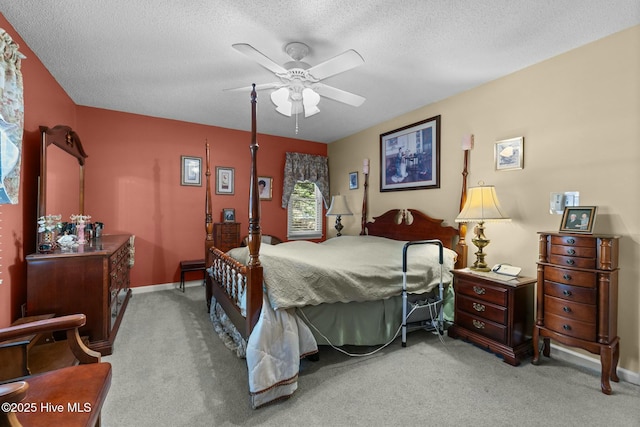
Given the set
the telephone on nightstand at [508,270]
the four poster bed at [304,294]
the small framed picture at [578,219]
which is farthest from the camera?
the telephone on nightstand at [508,270]

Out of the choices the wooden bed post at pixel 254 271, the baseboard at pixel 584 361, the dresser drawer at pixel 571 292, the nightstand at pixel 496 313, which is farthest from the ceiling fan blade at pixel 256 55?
the baseboard at pixel 584 361

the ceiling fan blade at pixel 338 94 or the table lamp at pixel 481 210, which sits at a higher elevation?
the ceiling fan blade at pixel 338 94

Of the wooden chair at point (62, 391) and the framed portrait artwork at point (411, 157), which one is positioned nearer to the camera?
the wooden chair at point (62, 391)

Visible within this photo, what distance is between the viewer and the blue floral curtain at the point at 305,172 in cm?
527

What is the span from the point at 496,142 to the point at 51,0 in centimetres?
374

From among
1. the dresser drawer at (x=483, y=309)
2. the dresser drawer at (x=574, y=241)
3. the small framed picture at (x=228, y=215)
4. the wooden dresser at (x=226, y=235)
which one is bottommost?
the dresser drawer at (x=483, y=309)

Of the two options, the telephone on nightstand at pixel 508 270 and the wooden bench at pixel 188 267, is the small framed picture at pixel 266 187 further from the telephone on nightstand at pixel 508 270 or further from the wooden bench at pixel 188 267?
the telephone on nightstand at pixel 508 270

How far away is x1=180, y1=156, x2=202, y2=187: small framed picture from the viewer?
4418mm

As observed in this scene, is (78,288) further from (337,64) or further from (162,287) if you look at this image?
(337,64)

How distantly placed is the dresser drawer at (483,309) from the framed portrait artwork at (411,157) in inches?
57.7

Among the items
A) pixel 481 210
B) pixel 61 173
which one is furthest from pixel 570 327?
pixel 61 173

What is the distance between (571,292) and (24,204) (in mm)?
4307

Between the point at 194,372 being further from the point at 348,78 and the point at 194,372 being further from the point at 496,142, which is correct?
the point at 496,142

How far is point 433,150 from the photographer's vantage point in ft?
11.7
